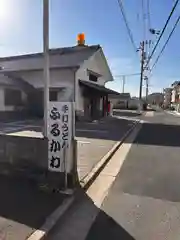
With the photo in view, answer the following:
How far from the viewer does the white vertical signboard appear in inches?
173

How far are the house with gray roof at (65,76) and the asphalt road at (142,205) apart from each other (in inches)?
431

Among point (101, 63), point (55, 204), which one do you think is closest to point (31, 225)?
point (55, 204)

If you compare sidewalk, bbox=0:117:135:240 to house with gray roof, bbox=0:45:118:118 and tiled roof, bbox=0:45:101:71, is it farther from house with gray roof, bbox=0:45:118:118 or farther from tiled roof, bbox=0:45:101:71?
tiled roof, bbox=0:45:101:71

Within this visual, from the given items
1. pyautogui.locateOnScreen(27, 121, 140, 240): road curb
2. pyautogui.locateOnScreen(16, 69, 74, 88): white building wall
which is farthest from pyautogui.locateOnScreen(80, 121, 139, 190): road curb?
pyautogui.locateOnScreen(16, 69, 74, 88): white building wall

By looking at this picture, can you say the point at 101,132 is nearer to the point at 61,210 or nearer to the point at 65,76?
the point at 65,76

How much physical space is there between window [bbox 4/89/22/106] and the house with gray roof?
0.49 metres

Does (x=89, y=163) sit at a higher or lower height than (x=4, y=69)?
lower

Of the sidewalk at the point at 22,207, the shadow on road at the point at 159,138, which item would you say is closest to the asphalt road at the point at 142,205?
the sidewalk at the point at 22,207

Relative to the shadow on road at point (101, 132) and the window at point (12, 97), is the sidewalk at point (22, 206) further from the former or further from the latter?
the window at point (12, 97)

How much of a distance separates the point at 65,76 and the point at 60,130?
504 inches

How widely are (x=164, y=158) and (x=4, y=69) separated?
54.1ft

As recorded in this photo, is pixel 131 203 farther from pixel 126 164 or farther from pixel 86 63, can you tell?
pixel 86 63

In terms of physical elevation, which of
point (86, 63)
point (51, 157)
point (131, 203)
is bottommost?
point (131, 203)

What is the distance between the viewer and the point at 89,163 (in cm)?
640
